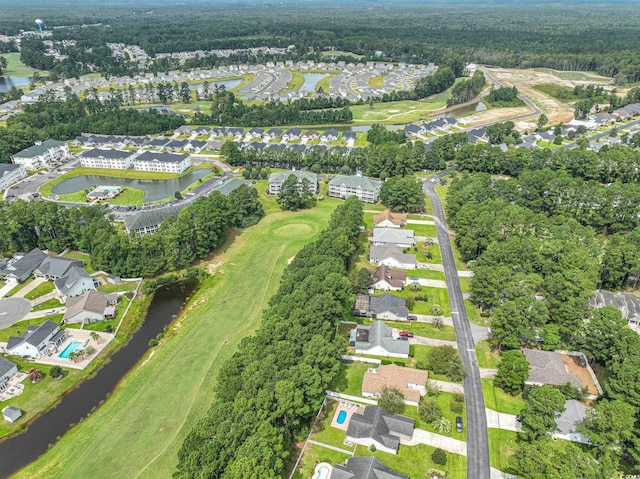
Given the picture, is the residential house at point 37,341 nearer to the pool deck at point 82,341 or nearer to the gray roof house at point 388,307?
the pool deck at point 82,341

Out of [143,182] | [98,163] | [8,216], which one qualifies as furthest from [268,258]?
[98,163]

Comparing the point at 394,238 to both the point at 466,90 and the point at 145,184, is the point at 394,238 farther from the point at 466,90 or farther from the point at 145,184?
the point at 466,90

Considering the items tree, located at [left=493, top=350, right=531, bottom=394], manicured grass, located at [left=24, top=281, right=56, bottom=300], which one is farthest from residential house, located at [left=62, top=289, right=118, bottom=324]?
tree, located at [left=493, top=350, right=531, bottom=394]

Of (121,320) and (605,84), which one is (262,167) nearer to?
(121,320)

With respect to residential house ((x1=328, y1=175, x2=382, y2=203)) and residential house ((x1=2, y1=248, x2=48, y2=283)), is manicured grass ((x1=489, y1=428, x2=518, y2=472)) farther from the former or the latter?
residential house ((x1=2, y1=248, x2=48, y2=283))

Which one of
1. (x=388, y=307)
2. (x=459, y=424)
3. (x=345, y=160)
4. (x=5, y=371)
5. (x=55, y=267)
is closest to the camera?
(x=459, y=424)

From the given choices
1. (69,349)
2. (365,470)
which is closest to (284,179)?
(69,349)
